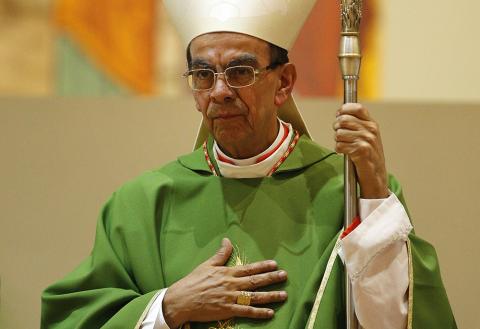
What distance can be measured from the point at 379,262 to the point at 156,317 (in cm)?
77

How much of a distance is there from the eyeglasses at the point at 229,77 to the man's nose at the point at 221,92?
0.05 feet

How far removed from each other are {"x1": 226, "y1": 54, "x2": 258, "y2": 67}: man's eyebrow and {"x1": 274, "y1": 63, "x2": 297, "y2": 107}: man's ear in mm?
154

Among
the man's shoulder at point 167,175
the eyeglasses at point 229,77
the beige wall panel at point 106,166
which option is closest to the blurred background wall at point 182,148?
the beige wall panel at point 106,166

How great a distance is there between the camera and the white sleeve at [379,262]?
3547mm

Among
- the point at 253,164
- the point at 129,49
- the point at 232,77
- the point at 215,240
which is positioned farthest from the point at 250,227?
the point at 129,49

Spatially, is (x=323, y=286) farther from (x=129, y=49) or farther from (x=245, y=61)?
(x=129, y=49)

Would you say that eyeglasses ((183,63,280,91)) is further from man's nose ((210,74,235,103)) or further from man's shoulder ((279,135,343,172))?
man's shoulder ((279,135,343,172))

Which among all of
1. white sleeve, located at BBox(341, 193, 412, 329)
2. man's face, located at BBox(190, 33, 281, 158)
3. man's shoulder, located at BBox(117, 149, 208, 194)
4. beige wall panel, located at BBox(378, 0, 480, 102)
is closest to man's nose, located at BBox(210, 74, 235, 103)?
man's face, located at BBox(190, 33, 281, 158)

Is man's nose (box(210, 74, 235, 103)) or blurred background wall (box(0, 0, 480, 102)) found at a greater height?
blurred background wall (box(0, 0, 480, 102))

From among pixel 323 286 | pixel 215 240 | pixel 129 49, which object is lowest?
pixel 323 286

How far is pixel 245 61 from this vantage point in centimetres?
379

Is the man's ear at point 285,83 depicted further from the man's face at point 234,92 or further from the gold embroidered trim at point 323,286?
the gold embroidered trim at point 323,286

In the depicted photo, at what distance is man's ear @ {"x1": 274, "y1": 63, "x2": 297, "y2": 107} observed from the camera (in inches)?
155

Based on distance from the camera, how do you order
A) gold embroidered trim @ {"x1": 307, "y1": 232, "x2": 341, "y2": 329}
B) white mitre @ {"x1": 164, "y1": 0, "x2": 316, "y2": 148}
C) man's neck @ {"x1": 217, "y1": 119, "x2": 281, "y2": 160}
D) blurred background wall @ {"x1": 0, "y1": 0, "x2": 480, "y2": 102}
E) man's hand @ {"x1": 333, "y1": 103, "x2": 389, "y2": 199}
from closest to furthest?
man's hand @ {"x1": 333, "y1": 103, "x2": 389, "y2": 199}
gold embroidered trim @ {"x1": 307, "y1": 232, "x2": 341, "y2": 329}
white mitre @ {"x1": 164, "y1": 0, "x2": 316, "y2": 148}
man's neck @ {"x1": 217, "y1": 119, "x2": 281, "y2": 160}
blurred background wall @ {"x1": 0, "y1": 0, "x2": 480, "y2": 102}
